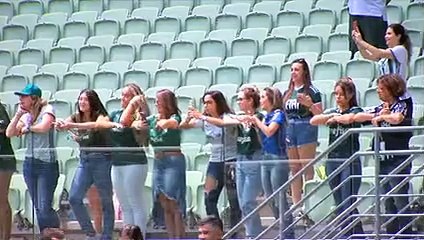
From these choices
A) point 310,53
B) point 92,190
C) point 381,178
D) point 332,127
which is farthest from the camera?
point 310,53

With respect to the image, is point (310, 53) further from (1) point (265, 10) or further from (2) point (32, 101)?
(2) point (32, 101)

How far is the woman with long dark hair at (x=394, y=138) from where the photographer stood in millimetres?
7555

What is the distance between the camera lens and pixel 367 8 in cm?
987

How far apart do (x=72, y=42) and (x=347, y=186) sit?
20.4 ft

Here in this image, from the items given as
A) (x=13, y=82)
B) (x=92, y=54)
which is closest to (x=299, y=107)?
(x=92, y=54)

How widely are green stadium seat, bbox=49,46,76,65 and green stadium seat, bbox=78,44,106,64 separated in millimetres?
100

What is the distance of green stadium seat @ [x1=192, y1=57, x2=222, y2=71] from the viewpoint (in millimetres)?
12188

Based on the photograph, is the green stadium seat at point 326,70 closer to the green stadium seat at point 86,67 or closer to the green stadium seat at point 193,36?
the green stadium seat at point 193,36

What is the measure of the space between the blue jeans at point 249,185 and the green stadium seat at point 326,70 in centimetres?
333

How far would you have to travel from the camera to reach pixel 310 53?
11719 millimetres

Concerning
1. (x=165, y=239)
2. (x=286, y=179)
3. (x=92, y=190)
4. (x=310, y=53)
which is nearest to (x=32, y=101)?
(x=92, y=190)

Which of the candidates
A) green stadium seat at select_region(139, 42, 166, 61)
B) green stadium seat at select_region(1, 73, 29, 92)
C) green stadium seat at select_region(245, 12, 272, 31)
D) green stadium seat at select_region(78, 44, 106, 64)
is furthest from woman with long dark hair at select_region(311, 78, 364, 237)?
green stadium seat at select_region(1, 73, 29, 92)

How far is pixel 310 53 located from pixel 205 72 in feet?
3.55

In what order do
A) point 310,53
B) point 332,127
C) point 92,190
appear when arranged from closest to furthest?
1. point 332,127
2. point 92,190
3. point 310,53
